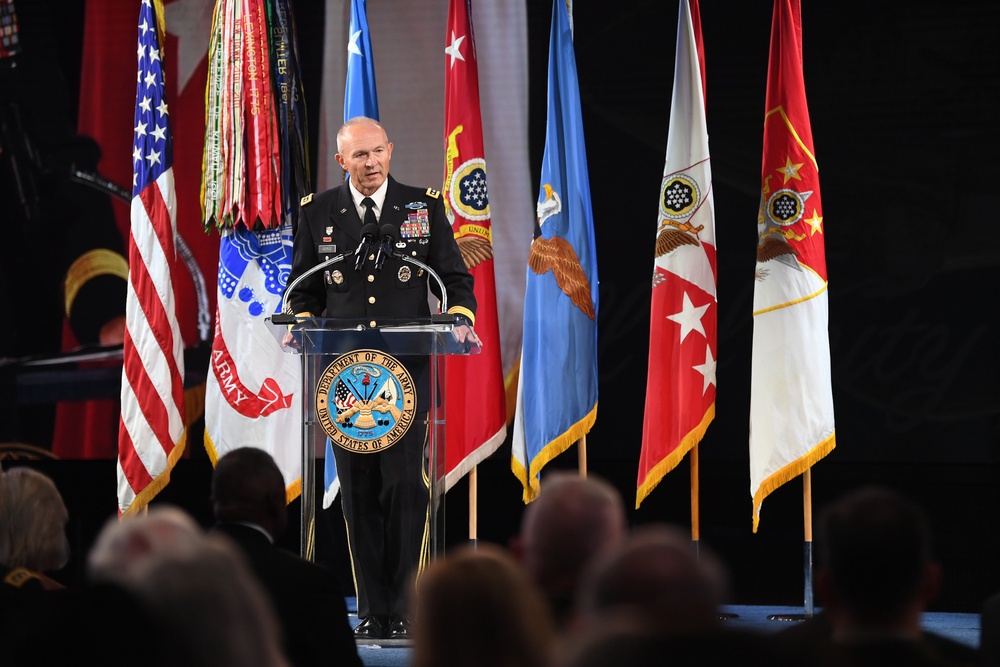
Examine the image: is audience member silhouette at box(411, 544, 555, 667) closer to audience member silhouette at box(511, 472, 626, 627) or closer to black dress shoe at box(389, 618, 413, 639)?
audience member silhouette at box(511, 472, 626, 627)

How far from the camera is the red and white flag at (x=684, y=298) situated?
5551 mm

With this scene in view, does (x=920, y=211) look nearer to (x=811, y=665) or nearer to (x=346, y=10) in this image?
(x=346, y=10)

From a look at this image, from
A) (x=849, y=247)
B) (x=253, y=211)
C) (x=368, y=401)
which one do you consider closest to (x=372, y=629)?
(x=368, y=401)

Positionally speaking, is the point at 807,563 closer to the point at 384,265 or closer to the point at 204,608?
the point at 384,265

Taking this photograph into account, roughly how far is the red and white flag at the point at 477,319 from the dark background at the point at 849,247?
55 cm

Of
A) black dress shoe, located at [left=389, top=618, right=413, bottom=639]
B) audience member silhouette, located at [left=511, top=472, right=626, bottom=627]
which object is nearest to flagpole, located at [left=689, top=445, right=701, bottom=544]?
black dress shoe, located at [left=389, top=618, right=413, bottom=639]

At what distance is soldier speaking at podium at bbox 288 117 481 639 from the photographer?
12.9 ft

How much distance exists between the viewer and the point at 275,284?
5.86 m

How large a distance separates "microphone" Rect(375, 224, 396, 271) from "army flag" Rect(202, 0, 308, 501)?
1.57m

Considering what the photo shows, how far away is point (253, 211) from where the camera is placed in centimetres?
567

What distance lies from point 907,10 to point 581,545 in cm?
465

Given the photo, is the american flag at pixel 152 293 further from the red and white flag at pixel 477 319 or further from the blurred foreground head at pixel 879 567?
the blurred foreground head at pixel 879 567

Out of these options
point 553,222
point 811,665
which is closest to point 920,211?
point 553,222

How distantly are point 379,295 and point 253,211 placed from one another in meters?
1.59
